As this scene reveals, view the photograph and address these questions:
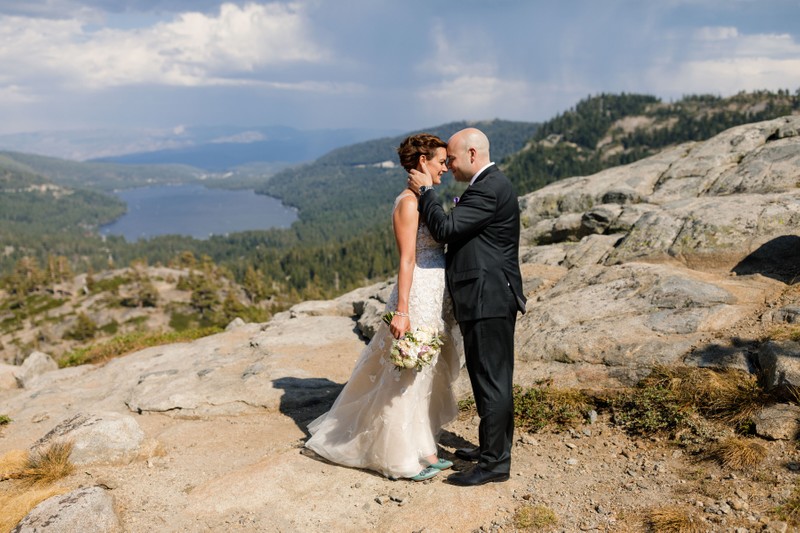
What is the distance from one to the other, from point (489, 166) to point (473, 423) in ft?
15.7

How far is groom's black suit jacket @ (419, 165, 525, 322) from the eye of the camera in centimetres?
603

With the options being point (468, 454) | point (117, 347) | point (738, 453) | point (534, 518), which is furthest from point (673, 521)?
point (117, 347)

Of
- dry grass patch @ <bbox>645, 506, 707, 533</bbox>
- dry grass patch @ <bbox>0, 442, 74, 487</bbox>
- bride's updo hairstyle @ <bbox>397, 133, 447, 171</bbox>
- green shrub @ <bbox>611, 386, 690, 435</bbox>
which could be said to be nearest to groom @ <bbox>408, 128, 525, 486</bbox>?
bride's updo hairstyle @ <bbox>397, 133, 447, 171</bbox>

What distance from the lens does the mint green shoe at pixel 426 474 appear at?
268 inches

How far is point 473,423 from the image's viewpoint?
349 inches

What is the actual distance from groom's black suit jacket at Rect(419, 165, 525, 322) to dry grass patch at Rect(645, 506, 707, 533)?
2745 mm

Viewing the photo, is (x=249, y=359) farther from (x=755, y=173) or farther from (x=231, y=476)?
(x=755, y=173)

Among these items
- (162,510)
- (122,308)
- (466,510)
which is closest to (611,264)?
(466,510)

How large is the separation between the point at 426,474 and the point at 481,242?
3.29m

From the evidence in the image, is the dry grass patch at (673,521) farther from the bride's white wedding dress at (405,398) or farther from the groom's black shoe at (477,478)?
the bride's white wedding dress at (405,398)

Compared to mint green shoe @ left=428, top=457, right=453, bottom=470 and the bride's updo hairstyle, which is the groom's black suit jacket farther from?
mint green shoe @ left=428, top=457, right=453, bottom=470

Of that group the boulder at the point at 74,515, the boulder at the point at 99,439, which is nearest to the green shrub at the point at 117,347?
the boulder at the point at 99,439

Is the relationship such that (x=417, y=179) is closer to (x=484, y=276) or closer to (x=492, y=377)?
(x=484, y=276)

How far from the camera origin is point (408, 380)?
693 cm
